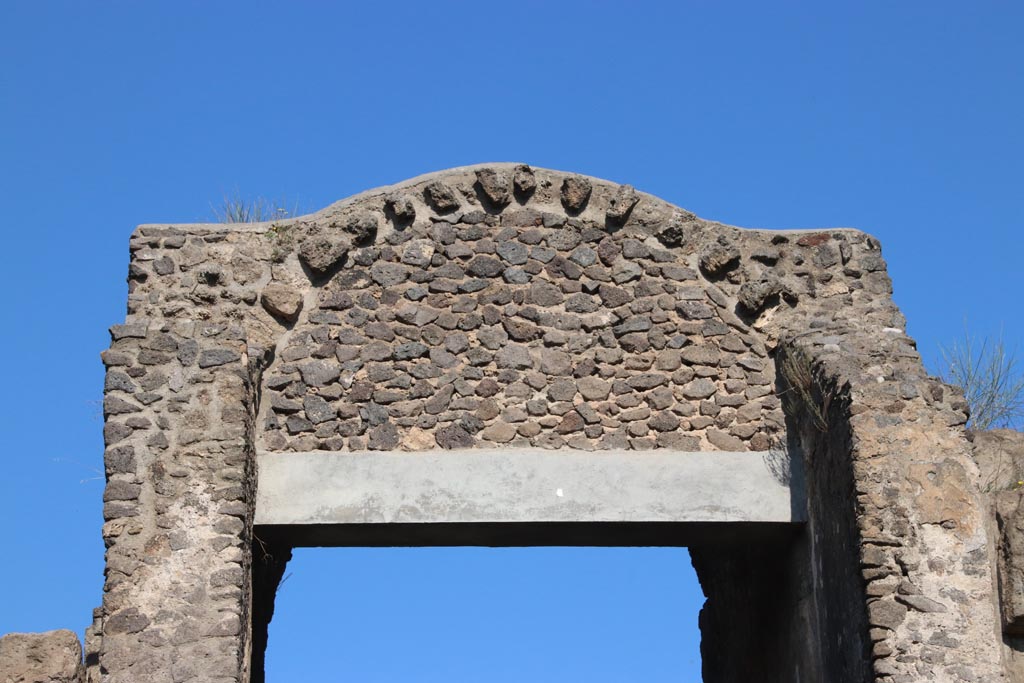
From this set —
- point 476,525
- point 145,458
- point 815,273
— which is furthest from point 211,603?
point 815,273

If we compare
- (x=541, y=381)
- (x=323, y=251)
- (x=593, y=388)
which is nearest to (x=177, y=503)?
(x=323, y=251)

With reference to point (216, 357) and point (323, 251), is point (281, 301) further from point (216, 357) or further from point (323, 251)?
point (216, 357)

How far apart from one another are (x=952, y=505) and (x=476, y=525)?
2.60 meters

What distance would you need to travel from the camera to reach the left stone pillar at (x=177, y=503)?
762 centimetres

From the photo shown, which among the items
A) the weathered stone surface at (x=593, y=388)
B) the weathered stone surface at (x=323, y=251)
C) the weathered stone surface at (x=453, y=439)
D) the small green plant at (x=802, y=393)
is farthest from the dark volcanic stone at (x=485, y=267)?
the small green plant at (x=802, y=393)

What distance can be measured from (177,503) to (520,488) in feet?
6.27

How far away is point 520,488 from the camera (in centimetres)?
854

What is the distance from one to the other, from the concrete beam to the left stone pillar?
35cm

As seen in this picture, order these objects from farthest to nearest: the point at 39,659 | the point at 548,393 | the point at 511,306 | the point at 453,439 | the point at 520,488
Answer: the point at 511,306
the point at 548,393
the point at 453,439
the point at 520,488
the point at 39,659

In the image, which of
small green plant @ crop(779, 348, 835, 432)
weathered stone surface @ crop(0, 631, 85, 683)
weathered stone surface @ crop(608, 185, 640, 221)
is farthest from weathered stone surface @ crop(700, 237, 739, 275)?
weathered stone surface @ crop(0, 631, 85, 683)

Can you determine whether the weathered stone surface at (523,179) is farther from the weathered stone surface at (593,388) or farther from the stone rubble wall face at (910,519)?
the stone rubble wall face at (910,519)

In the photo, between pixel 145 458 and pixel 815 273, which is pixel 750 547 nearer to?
pixel 815 273

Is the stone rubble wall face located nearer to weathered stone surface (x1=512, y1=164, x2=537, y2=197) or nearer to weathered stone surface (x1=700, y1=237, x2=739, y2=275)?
weathered stone surface (x1=700, y1=237, x2=739, y2=275)

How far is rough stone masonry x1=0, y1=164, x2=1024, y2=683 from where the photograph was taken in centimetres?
771
